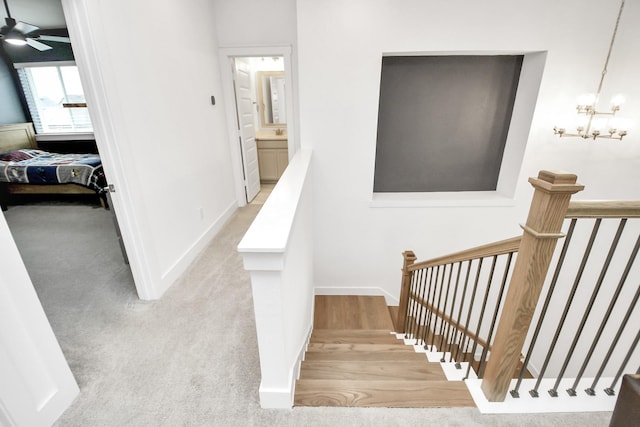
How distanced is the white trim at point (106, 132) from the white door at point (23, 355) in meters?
0.74

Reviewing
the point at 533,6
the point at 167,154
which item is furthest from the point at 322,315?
the point at 533,6

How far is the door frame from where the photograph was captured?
11.5 feet

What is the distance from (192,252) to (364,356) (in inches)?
70.8

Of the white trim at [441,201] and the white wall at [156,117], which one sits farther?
the white trim at [441,201]

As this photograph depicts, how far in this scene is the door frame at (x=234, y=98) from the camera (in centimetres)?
351

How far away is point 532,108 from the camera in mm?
2816

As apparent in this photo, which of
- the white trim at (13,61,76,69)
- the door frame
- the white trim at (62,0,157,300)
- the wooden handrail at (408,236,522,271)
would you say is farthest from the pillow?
the wooden handrail at (408,236,522,271)

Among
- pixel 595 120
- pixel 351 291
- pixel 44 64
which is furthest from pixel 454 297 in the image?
pixel 44 64

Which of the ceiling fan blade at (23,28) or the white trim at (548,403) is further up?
the ceiling fan blade at (23,28)

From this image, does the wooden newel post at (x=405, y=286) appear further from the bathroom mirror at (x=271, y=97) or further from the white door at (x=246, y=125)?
the bathroom mirror at (x=271, y=97)

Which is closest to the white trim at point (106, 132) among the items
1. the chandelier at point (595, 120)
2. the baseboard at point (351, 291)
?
the baseboard at point (351, 291)

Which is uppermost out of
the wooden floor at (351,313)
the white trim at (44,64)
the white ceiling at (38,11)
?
the white ceiling at (38,11)

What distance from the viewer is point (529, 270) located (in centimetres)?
108

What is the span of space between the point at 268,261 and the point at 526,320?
107 cm
